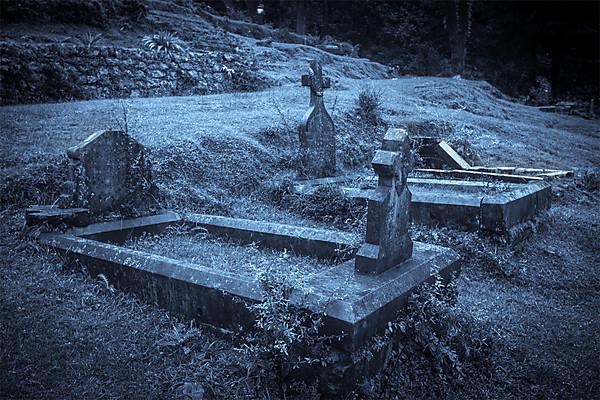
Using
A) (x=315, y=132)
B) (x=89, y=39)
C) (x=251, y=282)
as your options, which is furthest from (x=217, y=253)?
(x=89, y=39)

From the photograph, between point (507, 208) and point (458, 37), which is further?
point (458, 37)

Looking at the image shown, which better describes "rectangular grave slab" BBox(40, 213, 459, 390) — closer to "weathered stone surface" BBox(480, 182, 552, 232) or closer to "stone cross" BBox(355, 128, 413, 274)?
"stone cross" BBox(355, 128, 413, 274)

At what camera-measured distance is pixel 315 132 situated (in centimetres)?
785

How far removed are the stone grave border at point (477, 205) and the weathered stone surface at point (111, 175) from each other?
2.69 m

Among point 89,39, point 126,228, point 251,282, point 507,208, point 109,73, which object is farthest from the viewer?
point 89,39

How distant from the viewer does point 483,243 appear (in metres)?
5.77

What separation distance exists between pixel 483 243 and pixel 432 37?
26245 millimetres

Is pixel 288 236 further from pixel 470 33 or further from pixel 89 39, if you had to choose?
pixel 470 33

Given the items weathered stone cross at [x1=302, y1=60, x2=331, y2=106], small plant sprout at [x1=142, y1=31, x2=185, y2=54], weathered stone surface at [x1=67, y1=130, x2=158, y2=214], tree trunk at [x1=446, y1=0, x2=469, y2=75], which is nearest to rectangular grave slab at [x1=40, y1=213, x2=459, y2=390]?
weathered stone surface at [x1=67, y1=130, x2=158, y2=214]

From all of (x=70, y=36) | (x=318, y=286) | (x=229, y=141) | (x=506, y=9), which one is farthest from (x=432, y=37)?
(x=318, y=286)

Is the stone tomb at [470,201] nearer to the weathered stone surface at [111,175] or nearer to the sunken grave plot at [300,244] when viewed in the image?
the sunken grave plot at [300,244]

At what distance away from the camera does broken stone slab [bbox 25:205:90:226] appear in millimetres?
5261

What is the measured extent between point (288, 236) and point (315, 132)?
311 cm

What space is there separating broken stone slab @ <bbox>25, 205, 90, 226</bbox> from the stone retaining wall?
6.91m
